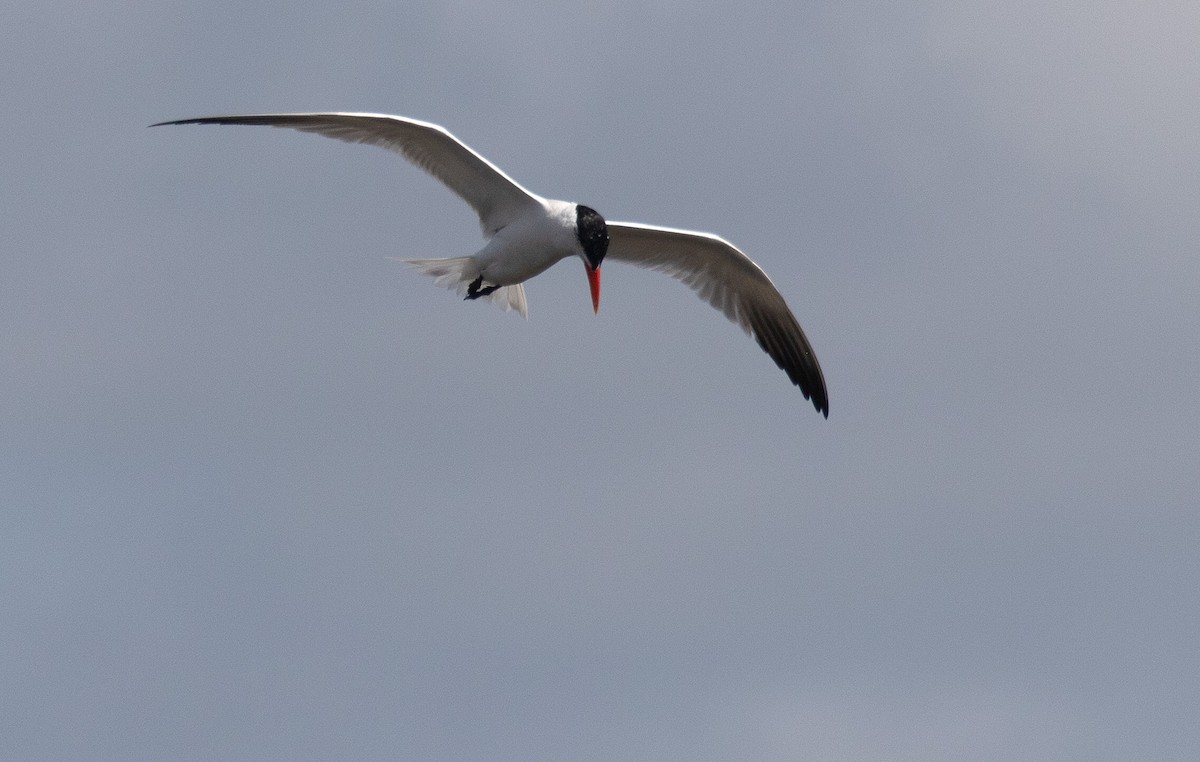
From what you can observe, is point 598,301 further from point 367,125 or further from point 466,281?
point 367,125

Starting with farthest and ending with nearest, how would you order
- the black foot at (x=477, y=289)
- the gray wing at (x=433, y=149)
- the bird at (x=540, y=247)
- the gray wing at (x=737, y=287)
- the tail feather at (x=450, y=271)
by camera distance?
the gray wing at (x=737, y=287)
the black foot at (x=477, y=289)
the tail feather at (x=450, y=271)
the bird at (x=540, y=247)
the gray wing at (x=433, y=149)

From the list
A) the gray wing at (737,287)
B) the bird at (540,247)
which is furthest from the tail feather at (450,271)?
the gray wing at (737,287)

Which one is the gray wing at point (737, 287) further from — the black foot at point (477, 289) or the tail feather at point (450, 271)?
the tail feather at point (450, 271)

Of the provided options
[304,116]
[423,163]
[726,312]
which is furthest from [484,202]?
[726,312]

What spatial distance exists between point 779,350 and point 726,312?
2.34 feet

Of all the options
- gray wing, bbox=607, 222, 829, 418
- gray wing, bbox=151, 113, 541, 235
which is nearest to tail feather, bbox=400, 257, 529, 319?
gray wing, bbox=151, 113, 541, 235

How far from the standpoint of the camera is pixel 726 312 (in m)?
17.4

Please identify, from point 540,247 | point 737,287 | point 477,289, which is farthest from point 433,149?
point 737,287

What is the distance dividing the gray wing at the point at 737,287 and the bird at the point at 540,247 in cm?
1

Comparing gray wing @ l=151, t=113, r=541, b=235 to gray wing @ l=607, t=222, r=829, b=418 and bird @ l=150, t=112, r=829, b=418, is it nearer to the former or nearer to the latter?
bird @ l=150, t=112, r=829, b=418

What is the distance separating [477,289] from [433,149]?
1734 mm

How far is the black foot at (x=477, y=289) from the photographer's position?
16.1 meters

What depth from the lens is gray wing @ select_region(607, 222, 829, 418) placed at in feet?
55.2

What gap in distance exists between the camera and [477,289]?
16.2 meters
